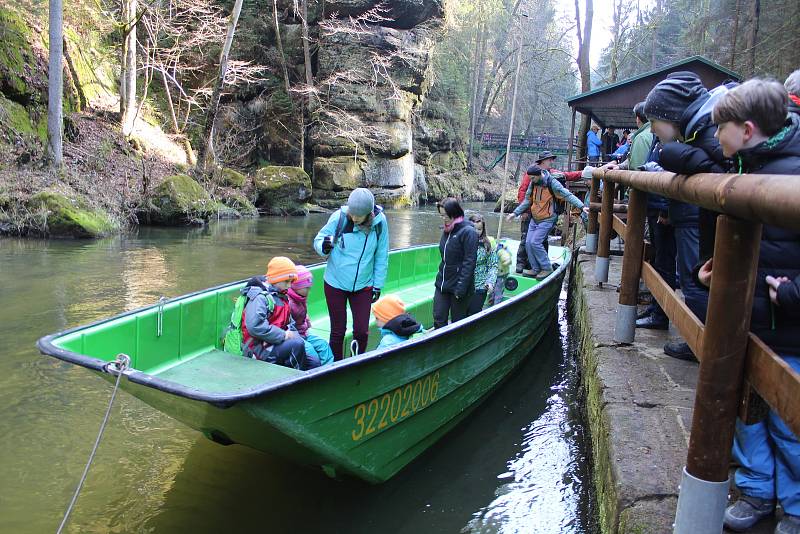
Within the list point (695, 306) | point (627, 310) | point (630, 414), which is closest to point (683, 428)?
point (630, 414)

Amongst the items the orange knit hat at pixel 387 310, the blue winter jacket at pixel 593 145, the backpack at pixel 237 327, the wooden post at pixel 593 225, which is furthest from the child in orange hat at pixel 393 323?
the blue winter jacket at pixel 593 145

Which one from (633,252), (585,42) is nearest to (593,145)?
(585,42)

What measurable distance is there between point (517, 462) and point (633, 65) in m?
47.4

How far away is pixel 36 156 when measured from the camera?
15.0 m

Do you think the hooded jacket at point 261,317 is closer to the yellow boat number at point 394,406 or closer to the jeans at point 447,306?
the yellow boat number at point 394,406

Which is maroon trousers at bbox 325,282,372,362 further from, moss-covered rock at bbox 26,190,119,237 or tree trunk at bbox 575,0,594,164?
tree trunk at bbox 575,0,594,164

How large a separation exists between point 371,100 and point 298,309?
84.8ft

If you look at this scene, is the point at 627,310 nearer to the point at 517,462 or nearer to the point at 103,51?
the point at 517,462

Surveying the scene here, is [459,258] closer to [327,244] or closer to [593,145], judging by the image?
[327,244]

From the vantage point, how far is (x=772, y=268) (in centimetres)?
203

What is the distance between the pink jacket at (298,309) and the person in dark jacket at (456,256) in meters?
1.49

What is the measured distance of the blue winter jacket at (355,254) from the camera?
4.82m

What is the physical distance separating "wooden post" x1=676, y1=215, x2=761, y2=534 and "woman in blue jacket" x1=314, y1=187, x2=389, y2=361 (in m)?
3.11

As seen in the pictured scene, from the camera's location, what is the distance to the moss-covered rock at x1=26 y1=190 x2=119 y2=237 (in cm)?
1319
